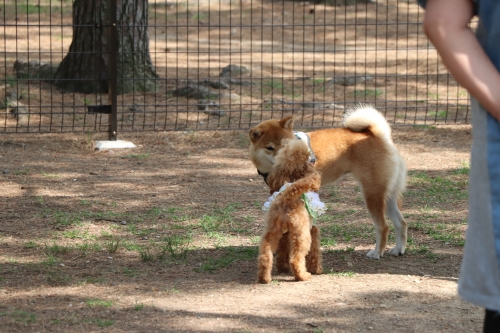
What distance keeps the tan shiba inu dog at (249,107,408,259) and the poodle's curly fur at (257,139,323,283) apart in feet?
2.13

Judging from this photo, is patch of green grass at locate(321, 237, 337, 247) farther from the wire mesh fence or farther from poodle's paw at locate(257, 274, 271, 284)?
the wire mesh fence

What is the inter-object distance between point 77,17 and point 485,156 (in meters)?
9.20

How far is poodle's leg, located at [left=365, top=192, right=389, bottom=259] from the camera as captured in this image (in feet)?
17.0

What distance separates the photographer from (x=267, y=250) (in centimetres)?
442

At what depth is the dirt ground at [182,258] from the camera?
12.9 feet

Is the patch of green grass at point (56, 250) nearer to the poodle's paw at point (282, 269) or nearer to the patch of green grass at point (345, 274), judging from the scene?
the poodle's paw at point (282, 269)

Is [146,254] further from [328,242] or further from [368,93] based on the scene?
[368,93]

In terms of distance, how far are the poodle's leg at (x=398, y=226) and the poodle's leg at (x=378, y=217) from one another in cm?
15

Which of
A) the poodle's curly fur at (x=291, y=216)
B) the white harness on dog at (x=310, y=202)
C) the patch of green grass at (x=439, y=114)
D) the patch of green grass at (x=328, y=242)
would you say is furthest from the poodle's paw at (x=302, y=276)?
the patch of green grass at (x=439, y=114)

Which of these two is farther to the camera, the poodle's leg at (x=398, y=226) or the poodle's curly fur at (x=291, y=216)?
the poodle's leg at (x=398, y=226)

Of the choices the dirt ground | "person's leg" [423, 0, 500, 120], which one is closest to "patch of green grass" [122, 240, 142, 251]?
the dirt ground

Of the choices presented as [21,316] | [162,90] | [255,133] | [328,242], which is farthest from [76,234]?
[162,90]

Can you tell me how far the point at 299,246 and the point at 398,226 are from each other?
1208mm

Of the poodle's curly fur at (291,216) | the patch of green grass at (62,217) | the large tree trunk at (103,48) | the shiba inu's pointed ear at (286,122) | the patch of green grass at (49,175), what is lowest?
the patch of green grass at (62,217)
